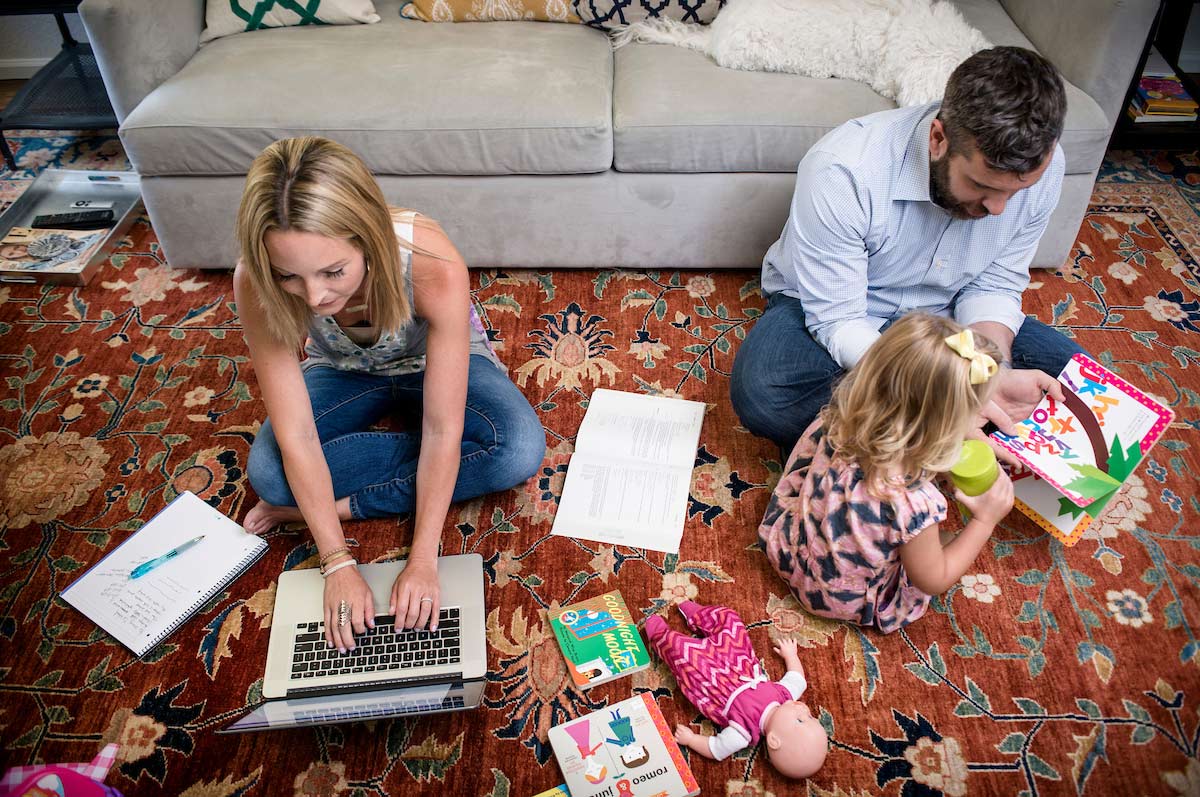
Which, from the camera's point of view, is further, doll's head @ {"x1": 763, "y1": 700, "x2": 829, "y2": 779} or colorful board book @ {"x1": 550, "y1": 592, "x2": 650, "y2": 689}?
colorful board book @ {"x1": 550, "y1": 592, "x2": 650, "y2": 689}

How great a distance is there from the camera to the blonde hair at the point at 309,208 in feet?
4.03

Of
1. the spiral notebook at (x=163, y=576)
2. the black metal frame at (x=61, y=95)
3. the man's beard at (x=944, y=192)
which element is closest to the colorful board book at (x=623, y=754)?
the spiral notebook at (x=163, y=576)

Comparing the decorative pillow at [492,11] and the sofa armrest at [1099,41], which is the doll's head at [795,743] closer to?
the sofa armrest at [1099,41]

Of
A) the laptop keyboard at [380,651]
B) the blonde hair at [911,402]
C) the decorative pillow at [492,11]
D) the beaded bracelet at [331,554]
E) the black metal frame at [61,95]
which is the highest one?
the decorative pillow at [492,11]

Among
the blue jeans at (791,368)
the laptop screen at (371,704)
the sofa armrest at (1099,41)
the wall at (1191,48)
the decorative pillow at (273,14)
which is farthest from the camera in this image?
Answer: the wall at (1191,48)

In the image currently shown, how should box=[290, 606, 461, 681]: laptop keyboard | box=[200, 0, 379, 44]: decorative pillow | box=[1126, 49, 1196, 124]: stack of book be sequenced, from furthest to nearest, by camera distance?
box=[1126, 49, 1196, 124]: stack of book → box=[200, 0, 379, 44]: decorative pillow → box=[290, 606, 461, 681]: laptop keyboard

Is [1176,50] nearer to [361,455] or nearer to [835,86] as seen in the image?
[835,86]

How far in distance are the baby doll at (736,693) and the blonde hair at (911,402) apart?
1.27ft

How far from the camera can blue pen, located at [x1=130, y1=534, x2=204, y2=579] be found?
167 cm

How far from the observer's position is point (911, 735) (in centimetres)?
147

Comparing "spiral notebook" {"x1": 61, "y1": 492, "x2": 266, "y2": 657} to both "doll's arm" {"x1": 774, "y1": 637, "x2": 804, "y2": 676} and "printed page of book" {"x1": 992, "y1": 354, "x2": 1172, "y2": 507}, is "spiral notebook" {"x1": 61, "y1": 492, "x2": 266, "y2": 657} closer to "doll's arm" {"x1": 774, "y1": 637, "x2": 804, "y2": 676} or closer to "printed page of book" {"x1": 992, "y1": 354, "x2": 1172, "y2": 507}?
"doll's arm" {"x1": 774, "y1": 637, "x2": 804, "y2": 676}

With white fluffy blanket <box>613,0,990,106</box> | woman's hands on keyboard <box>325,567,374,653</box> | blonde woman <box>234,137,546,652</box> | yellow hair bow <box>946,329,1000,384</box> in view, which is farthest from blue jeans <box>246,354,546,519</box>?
white fluffy blanket <box>613,0,990,106</box>

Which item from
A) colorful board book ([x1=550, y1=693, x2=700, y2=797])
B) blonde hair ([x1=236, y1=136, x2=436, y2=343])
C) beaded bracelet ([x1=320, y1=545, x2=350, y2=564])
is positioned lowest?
colorful board book ([x1=550, y1=693, x2=700, y2=797])

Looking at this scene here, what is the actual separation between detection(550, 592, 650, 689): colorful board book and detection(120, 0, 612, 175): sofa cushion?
1.13 metres
